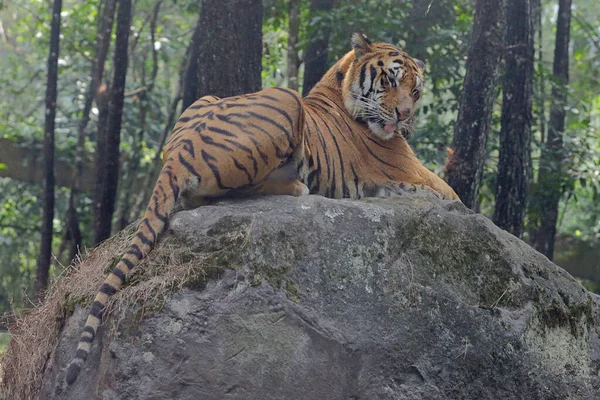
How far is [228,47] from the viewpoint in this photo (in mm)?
7086

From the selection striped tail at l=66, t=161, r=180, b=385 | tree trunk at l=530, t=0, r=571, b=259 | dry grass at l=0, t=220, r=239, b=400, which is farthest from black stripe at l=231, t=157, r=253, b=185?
tree trunk at l=530, t=0, r=571, b=259

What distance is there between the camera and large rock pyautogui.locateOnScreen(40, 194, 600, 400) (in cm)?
409

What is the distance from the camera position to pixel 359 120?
6.03 m

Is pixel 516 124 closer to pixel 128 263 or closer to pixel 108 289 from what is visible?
pixel 128 263

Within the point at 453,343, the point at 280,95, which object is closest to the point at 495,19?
the point at 280,95

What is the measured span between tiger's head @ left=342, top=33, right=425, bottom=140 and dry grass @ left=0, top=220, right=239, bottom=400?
2046mm

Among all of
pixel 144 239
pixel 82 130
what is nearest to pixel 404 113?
pixel 144 239

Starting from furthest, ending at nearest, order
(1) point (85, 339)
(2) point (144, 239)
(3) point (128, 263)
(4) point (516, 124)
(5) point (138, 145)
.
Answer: (5) point (138, 145) → (4) point (516, 124) → (2) point (144, 239) → (3) point (128, 263) → (1) point (85, 339)

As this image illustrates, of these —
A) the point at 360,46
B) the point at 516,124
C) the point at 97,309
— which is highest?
the point at 360,46

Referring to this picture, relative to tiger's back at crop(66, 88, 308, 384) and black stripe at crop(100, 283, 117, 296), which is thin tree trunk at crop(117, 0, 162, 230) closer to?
tiger's back at crop(66, 88, 308, 384)

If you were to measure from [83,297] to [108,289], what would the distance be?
46 centimetres

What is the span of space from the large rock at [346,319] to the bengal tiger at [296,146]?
7.0 inches

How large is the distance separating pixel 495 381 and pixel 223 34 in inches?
158

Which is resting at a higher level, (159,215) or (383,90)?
(383,90)
